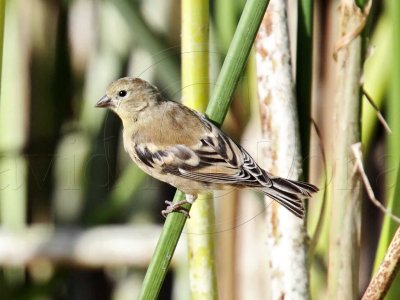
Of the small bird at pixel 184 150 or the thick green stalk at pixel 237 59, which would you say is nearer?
the thick green stalk at pixel 237 59

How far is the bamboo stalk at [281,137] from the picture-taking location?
59.1 inches

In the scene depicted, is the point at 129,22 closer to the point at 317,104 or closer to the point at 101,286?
the point at 317,104

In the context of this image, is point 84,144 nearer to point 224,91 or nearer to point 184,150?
point 184,150

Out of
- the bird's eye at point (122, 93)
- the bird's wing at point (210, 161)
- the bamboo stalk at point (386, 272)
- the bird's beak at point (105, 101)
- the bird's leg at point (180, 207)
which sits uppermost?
the bird's eye at point (122, 93)

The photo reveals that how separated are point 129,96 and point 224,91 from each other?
37 cm

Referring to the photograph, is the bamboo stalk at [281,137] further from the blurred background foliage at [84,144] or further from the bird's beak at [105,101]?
the blurred background foliage at [84,144]

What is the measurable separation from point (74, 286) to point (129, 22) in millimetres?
1015

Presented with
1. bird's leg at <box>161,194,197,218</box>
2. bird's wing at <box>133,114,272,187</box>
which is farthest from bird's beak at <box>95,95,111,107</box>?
bird's leg at <box>161,194,197,218</box>

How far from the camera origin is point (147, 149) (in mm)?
1515

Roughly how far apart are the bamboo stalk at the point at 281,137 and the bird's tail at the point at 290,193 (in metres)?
0.14

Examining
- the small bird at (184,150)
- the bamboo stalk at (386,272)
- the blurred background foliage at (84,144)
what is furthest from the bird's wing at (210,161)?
the blurred background foliage at (84,144)

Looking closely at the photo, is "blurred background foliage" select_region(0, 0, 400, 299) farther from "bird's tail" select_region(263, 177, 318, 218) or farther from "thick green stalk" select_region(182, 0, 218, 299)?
"bird's tail" select_region(263, 177, 318, 218)

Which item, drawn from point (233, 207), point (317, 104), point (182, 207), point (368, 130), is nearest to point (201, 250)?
point (182, 207)

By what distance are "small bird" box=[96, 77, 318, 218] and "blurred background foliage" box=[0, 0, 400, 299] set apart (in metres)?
0.60
